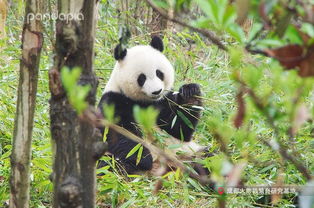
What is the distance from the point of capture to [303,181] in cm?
257

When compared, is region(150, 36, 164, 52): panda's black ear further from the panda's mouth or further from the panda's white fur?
the panda's mouth

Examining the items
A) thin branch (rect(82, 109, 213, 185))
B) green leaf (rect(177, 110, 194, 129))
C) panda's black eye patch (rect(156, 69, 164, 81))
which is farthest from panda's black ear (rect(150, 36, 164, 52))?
thin branch (rect(82, 109, 213, 185))

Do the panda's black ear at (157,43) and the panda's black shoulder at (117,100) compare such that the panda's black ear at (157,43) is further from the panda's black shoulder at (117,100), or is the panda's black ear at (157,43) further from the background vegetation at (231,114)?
the panda's black shoulder at (117,100)

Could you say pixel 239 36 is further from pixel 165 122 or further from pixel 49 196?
pixel 165 122

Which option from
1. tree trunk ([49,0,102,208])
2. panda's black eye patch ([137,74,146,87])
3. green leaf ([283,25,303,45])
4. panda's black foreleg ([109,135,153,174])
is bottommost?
panda's black foreleg ([109,135,153,174])

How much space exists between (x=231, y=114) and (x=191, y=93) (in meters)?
0.67

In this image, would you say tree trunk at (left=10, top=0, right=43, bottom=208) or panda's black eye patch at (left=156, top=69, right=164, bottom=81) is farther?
panda's black eye patch at (left=156, top=69, right=164, bottom=81)

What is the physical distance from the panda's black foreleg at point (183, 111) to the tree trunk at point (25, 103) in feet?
5.37

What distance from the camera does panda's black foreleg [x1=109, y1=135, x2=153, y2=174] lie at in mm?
3344

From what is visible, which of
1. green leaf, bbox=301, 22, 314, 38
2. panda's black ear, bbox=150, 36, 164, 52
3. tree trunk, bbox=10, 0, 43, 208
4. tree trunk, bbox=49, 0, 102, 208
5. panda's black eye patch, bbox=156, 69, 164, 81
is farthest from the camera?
panda's black ear, bbox=150, 36, 164, 52

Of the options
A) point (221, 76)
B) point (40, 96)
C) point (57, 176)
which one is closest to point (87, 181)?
point (57, 176)

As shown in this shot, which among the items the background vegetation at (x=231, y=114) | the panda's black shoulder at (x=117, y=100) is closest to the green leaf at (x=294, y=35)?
the background vegetation at (x=231, y=114)

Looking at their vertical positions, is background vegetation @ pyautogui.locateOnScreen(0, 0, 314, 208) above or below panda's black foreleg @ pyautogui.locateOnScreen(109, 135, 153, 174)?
above

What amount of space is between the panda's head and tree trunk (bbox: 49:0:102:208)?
194 cm
